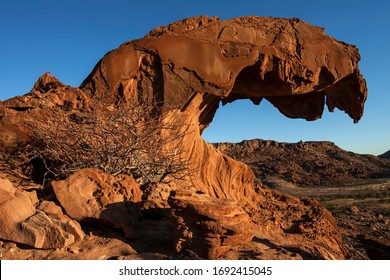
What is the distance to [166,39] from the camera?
725cm

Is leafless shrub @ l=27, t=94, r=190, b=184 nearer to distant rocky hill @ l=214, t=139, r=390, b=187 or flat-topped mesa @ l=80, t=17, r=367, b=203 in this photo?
flat-topped mesa @ l=80, t=17, r=367, b=203

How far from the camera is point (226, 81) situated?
289 inches

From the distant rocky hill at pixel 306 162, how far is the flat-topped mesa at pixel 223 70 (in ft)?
66.5

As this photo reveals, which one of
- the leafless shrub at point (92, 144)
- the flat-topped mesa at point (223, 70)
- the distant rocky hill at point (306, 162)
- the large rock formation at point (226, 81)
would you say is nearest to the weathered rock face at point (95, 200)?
the leafless shrub at point (92, 144)

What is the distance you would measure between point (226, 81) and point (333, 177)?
2723 centimetres

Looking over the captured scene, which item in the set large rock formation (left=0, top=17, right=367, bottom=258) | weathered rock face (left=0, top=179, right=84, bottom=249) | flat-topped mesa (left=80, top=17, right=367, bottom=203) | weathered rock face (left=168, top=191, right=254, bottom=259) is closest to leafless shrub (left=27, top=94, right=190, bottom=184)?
large rock formation (left=0, top=17, right=367, bottom=258)

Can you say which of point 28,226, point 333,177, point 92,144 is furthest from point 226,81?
point 333,177

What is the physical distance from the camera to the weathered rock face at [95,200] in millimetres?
4090

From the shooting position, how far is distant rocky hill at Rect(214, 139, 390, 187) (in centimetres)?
3130

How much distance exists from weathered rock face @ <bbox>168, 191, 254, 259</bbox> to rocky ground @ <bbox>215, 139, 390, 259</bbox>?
587cm

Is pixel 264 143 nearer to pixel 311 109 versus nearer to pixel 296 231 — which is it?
pixel 311 109
